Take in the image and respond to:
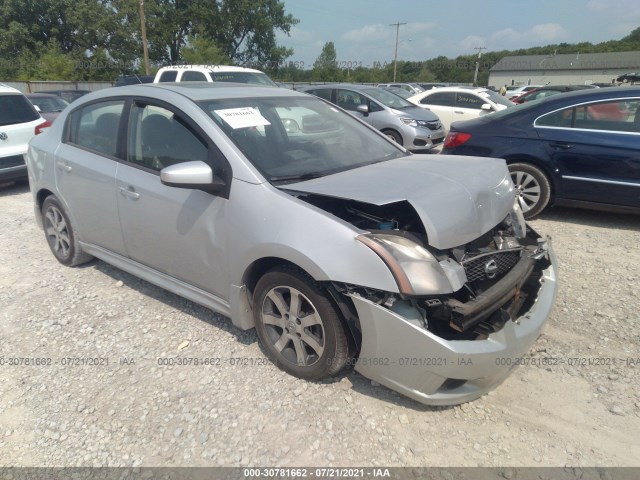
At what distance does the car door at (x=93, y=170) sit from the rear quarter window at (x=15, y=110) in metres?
4.32

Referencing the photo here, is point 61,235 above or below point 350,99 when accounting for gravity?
below

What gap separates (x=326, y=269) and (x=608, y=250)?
3680 mm

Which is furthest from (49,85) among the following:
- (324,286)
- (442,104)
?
(324,286)

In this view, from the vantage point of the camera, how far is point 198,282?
307cm

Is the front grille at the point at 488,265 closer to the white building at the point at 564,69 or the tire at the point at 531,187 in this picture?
the tire at the point at 531,187

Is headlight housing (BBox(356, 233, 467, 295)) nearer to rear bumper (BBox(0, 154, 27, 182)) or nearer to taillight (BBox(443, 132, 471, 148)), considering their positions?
taillight (BBox(443, 132, 471, 148))

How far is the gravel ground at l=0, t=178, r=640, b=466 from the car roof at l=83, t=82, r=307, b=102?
5.33 ft

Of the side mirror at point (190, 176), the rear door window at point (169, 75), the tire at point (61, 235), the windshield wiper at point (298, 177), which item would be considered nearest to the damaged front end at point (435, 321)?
the windshield wiper at point (298, 177)

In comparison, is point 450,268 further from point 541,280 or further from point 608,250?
point 608,250

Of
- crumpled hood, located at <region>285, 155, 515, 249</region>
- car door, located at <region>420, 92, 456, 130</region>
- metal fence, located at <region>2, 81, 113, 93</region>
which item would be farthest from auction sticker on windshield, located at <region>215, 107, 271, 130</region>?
metal fence, located at <region>2, 81, 113, 93</region>

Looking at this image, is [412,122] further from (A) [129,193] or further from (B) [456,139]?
(A) [129,193]

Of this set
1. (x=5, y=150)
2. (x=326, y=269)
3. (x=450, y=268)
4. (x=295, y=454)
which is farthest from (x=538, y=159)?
(x=5, y=150)

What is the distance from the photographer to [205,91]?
10.8 feet

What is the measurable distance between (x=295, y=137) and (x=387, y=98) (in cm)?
850
